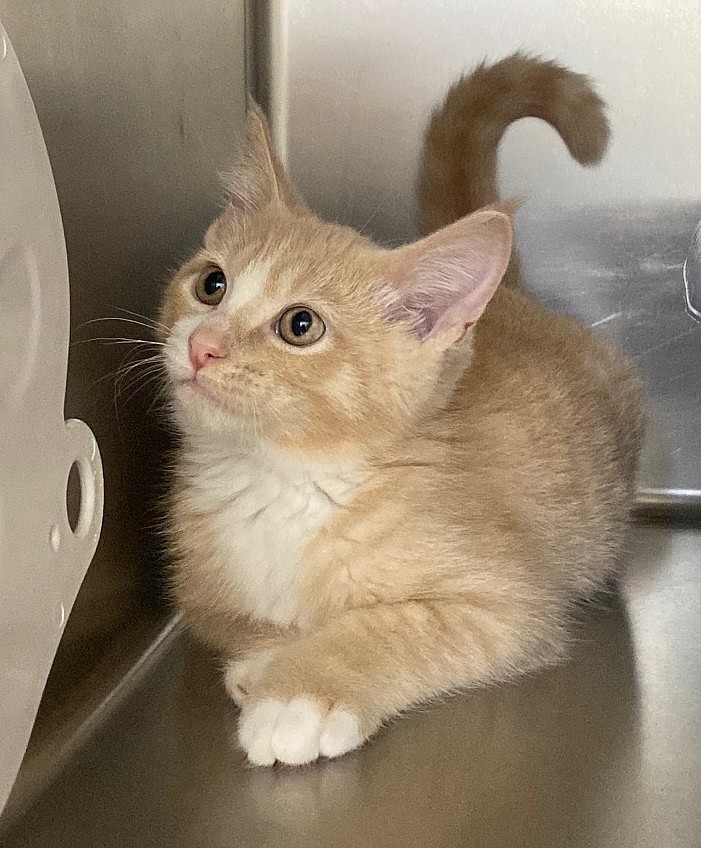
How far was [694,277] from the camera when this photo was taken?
1610mm

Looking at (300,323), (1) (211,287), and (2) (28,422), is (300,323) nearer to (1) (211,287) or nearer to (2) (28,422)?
(1) (211,287)

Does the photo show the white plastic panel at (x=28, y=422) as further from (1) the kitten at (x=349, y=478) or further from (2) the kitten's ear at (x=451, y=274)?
(2) the kitten's ear at (x=451, y=274)

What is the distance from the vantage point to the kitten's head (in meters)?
1.07

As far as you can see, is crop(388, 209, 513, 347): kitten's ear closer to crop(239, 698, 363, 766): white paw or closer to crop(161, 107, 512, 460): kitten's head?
crop(161, 107, 512, 460): kitten's head

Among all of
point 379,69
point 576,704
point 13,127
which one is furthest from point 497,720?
point 379,69

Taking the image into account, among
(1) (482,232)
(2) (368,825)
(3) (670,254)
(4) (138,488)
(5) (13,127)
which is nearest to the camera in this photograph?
(5) (13,127)

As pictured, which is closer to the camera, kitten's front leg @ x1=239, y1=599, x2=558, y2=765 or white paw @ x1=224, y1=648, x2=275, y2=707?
kitten's front leg @ x1=239, y1=599, x2=558, y2=765

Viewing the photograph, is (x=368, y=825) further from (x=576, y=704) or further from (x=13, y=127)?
(x=13, y=127)

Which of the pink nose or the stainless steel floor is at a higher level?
the pink nose

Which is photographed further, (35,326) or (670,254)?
(670,254)

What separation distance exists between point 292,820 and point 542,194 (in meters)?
1.16

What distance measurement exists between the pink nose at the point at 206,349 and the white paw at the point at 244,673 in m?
0.34

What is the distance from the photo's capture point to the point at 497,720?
1.07 m

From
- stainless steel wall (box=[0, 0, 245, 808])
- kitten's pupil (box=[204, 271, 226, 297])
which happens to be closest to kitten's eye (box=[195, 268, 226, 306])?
kitten's pupil (box=[204, 271, 226, 297])
